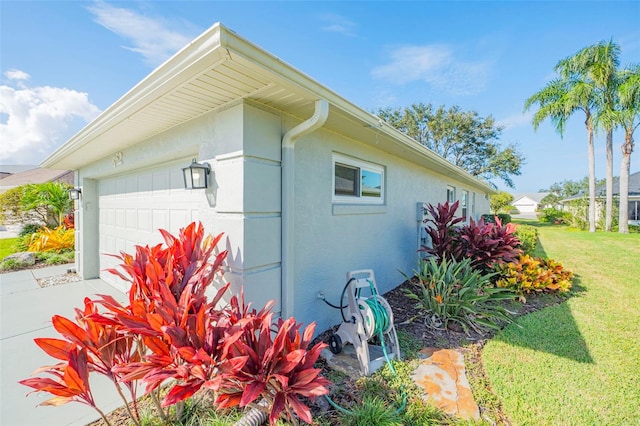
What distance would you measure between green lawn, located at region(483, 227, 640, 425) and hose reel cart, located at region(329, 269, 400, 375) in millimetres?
1129

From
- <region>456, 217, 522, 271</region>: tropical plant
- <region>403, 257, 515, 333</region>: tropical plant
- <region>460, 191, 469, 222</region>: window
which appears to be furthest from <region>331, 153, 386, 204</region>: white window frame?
<region>460, 191, 469, 222</region>: window

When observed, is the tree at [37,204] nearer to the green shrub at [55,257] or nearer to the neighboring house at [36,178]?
the green shrub at [55,257]

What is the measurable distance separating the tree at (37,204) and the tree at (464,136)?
2490 centimetres

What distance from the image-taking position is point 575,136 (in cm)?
1758

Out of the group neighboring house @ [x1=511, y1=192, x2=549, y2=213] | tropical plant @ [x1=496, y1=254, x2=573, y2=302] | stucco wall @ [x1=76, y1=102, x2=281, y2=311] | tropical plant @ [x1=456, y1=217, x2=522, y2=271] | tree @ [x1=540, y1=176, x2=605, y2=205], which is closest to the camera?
stucco wall @ [x1=76, y1=102, x2=281, y2=311]

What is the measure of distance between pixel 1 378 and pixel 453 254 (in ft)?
22.9

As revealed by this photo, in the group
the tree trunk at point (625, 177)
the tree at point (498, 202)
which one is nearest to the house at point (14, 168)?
the tree trunk at point (625, 177)

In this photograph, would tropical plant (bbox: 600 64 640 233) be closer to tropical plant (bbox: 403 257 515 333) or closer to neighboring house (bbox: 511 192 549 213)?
tropical plant (bbox: 403 257 515 333)

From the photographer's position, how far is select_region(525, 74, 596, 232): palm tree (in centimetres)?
1591

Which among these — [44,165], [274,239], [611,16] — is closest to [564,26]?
[611,16]

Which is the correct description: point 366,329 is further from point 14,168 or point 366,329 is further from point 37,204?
point 14,168

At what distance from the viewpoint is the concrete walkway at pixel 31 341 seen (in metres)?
2.41

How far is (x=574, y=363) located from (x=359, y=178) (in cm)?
370

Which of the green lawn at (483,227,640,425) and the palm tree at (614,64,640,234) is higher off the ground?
the palm tree at (614,64,640,234)
